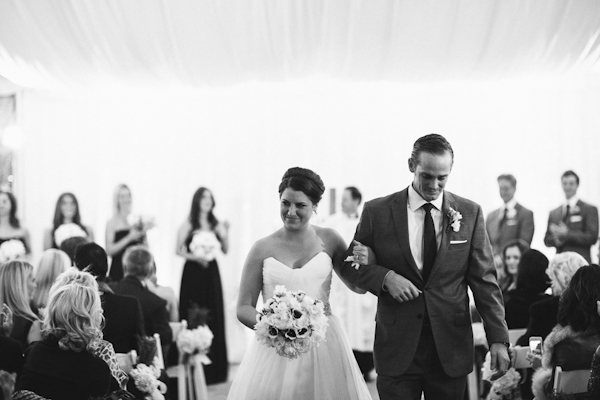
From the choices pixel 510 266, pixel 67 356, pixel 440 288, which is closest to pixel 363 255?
pixel 440 288

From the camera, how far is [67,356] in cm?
322

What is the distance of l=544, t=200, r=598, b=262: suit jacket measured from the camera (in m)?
8.05

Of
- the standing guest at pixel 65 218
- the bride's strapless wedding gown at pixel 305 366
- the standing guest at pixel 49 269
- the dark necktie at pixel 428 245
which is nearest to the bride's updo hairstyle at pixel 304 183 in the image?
the bride's strapless wedding gown at pixel 305 366

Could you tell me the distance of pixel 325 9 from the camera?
6.81m

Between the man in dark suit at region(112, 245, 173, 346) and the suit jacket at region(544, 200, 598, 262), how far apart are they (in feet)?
14.7

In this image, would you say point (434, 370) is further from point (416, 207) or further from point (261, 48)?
point (261, 48)

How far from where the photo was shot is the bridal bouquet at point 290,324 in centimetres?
320

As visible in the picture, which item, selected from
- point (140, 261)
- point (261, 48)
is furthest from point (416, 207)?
point (261, 48)

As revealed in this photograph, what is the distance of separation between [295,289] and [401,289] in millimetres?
677

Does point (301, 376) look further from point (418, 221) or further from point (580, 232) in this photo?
point (580, 232)

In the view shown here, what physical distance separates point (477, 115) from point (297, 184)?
5695 mm

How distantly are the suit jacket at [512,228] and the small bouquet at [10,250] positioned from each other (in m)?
5.01

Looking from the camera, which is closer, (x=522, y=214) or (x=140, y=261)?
(x=140, y=261)

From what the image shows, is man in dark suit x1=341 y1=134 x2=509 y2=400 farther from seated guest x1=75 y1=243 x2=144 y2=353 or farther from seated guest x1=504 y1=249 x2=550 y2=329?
seated guest x1=504 y1=249 x2=550 y2=329
